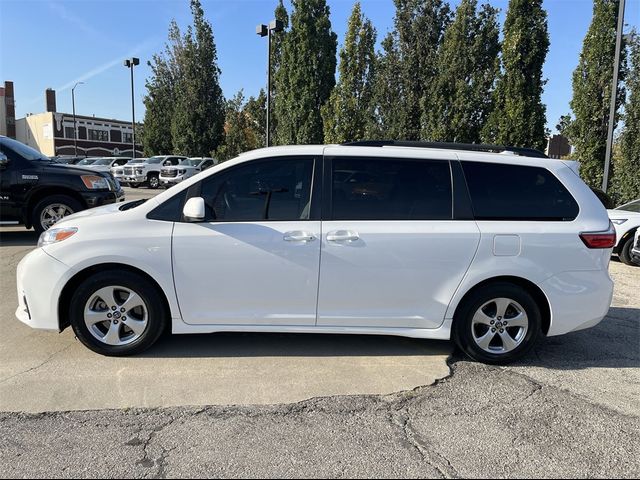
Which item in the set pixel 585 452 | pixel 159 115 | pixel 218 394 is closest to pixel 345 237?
pixel 218 394

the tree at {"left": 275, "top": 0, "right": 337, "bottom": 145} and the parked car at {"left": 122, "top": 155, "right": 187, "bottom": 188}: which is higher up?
the tree at {"left": 275, "top": 0, "right": 337, "bottom": 145}

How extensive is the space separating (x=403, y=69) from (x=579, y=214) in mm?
17234

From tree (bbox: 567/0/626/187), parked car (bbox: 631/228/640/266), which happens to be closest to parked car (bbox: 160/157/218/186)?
tree (bbox: 567/0/626/187)

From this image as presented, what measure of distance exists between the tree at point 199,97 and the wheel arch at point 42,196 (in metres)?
23.5

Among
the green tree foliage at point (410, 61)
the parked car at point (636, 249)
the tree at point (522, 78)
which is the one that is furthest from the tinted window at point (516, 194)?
the green tree foliage at point (410, 61)

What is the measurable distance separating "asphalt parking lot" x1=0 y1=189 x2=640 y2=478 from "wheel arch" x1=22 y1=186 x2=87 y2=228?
479 cm

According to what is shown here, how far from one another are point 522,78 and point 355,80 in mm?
7968

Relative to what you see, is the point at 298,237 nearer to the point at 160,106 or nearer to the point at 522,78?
the point at 522,78

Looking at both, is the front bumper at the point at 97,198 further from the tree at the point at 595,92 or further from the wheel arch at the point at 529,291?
the tree at the point at 595,92

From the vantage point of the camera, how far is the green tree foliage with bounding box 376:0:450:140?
776 inches

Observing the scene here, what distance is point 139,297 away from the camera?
391cm

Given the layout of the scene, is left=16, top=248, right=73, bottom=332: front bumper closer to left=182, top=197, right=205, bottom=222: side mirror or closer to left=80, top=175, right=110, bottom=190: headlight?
left=182, top=197, right=205, bottom=222: side mirror

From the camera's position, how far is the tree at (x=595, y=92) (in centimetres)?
1423

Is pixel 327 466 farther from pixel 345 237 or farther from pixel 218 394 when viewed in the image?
pixel 345 237
